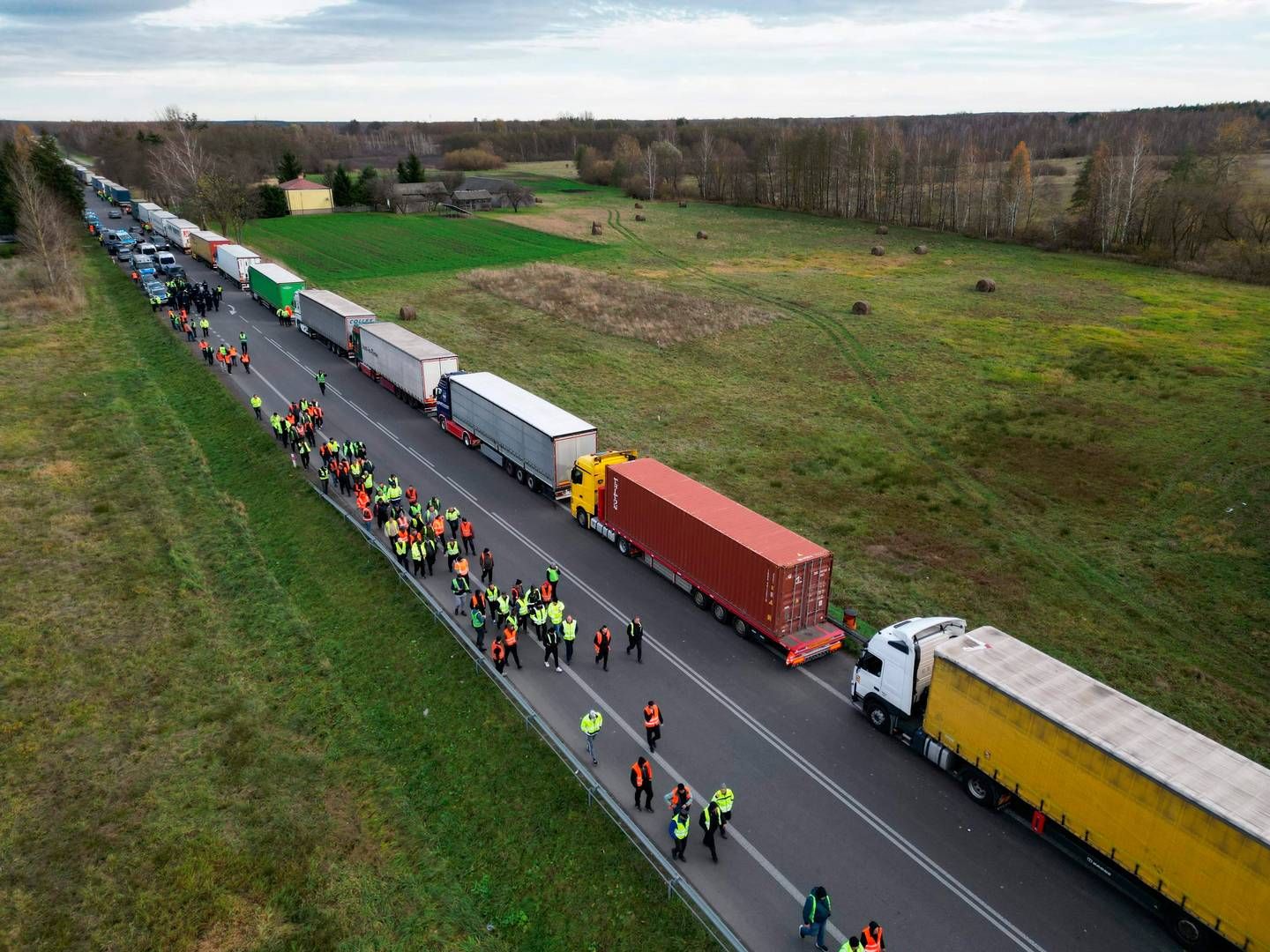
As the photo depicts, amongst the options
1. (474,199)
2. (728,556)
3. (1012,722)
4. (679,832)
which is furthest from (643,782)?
(474,199)

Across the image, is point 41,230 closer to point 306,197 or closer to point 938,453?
point 306,197

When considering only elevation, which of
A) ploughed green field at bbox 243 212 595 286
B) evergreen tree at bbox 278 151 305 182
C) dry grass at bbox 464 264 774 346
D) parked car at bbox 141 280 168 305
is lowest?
dry grass at bbox 464 264 774 346

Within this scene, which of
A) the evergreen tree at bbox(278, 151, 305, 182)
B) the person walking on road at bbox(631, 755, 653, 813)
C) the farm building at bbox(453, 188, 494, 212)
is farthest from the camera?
the evergreen tree at bbox(278, 151, 305, 182)

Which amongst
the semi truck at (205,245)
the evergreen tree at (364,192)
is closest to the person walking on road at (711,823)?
the semi truck at (205,245)

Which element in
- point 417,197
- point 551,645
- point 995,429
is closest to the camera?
point 551,645

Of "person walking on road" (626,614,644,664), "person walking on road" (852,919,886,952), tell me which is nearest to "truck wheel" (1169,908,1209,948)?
"person walking on road" (852,919,886,952)

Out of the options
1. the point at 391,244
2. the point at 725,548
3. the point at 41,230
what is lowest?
the point at 725,548

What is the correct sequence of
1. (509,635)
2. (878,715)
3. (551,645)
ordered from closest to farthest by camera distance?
(878,715) → (509,635) → (551,645)

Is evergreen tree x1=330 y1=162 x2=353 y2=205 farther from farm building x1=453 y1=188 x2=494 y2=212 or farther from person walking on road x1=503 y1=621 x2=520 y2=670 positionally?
person walking on road x1=503 y1=621 x2=520 y2=670
